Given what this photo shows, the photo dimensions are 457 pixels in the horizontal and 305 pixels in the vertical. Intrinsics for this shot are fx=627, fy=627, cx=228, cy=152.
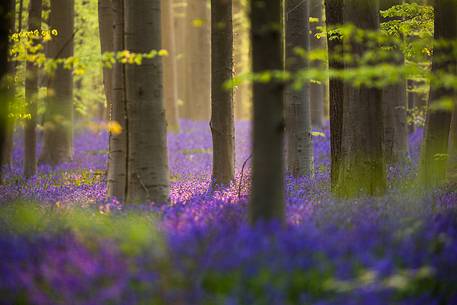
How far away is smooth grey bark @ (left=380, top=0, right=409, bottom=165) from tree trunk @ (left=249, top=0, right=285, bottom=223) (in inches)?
332

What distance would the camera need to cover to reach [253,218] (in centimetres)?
614

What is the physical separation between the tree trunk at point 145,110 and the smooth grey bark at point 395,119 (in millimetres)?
7502

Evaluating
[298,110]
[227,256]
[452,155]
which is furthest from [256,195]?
[298,110]

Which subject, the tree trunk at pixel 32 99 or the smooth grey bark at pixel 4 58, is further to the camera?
the tree trunk at pixel 32 99

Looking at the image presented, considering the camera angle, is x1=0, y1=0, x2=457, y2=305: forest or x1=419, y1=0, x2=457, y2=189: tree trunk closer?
x1=0, y1=0, x2=457, y2=305: forest

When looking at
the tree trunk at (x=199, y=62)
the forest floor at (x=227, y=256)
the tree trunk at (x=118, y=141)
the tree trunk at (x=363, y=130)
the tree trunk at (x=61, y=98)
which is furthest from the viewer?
the tree trunk at (x=199, y=62)

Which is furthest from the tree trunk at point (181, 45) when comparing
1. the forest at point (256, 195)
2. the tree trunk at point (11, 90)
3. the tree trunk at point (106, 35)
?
the forest at point (256, 195)

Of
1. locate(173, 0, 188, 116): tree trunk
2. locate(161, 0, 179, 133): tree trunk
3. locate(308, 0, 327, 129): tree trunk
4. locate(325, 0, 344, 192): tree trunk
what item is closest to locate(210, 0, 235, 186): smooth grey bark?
locate(325, 0, 344, 192): tree trunk

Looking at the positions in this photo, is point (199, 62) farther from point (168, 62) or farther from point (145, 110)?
point (145, 110)

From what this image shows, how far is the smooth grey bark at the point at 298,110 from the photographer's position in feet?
42.4

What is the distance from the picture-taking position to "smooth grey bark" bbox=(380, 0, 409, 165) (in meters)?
14.7

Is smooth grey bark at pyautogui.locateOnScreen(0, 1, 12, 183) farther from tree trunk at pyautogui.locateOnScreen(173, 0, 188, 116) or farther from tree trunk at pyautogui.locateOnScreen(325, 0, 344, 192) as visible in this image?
tree trunk at pyautogui.locateOnScreen(173, 0, 188, 116)

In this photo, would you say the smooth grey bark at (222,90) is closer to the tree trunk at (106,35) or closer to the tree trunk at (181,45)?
the tree trunk at (106,35)

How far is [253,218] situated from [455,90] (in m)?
5.55
